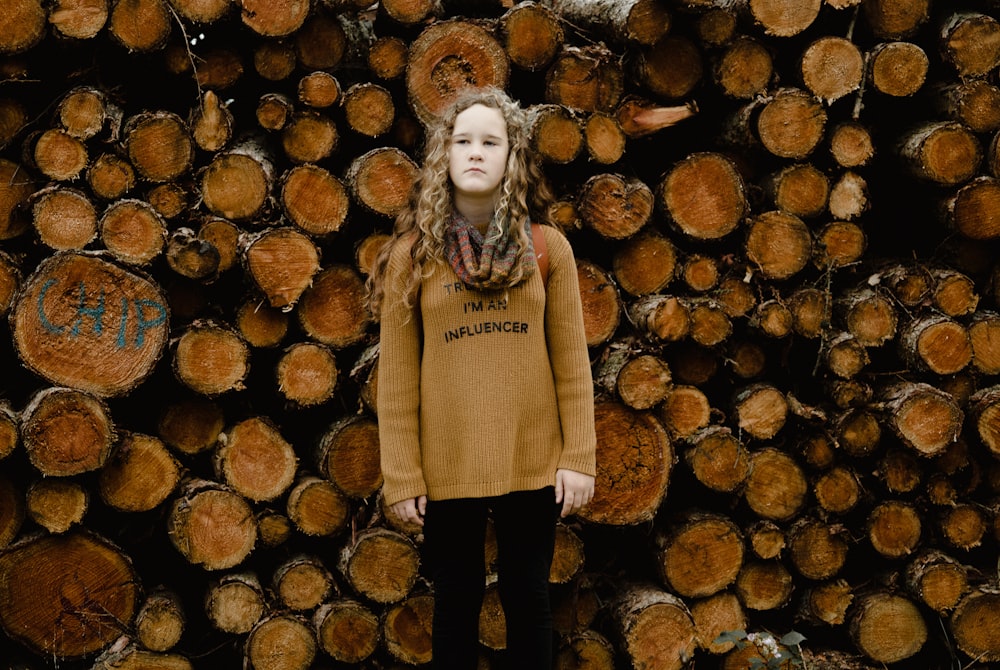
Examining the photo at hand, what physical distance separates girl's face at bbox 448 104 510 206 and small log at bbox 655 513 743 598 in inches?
58.6

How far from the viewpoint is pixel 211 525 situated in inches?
111

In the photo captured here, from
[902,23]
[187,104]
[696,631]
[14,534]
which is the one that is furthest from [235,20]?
[696,631]

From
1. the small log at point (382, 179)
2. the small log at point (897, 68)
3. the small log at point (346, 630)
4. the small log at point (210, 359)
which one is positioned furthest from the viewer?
the small log at point (897, 68)

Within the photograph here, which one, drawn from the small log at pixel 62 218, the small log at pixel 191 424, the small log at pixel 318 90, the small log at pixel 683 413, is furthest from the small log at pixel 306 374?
the small log at pixel 683 413

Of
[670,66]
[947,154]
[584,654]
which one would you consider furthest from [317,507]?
[947,154]

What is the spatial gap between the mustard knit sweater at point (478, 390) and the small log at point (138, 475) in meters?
0.94

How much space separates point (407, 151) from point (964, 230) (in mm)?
2151

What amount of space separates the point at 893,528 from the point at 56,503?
289cm

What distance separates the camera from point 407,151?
3.23m

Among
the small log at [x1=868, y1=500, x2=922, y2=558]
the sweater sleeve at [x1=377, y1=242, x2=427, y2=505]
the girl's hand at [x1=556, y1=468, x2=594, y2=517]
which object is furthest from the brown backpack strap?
the small log at [x1=868, y1=500, x2=922, y2=558]

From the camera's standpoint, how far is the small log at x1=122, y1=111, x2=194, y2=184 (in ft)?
9.31

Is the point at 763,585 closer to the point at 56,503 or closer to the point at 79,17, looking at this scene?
the point at 56,503

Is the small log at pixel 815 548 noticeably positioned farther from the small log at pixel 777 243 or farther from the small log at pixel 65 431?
the small log at pixel 65 431

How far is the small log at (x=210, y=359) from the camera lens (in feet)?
9.04
